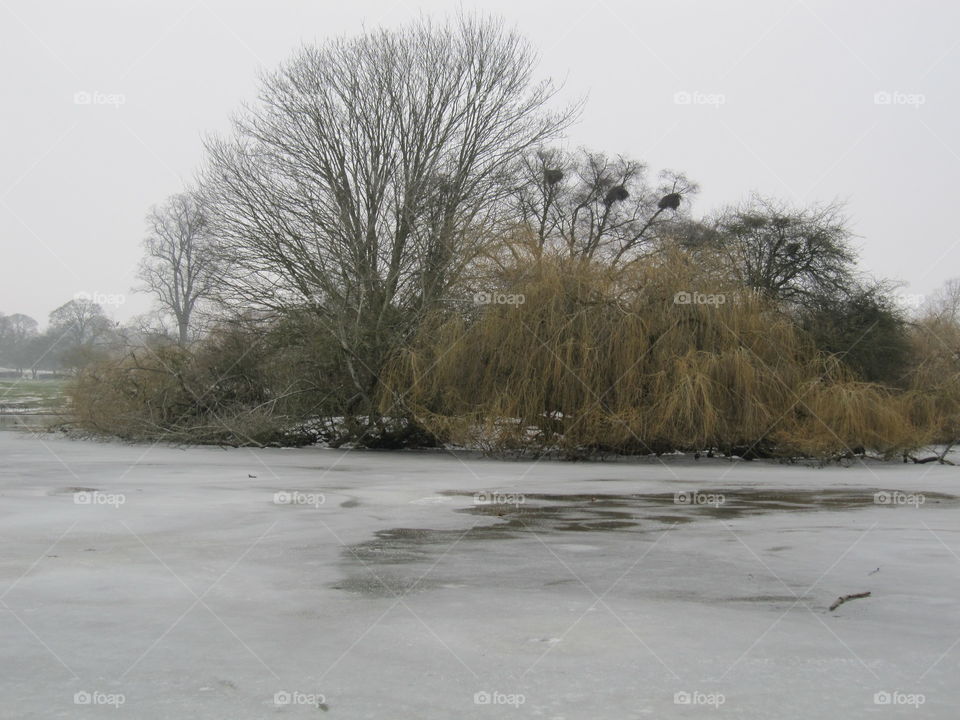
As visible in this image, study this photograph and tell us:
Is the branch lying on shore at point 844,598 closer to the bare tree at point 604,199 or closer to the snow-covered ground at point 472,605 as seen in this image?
the snow-covered ground at point 472,605

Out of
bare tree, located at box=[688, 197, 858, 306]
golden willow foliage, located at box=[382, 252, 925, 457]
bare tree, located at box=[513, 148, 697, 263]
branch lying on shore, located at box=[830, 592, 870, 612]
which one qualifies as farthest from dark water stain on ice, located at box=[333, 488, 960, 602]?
bare tree, located at box=[513, 148, 697, 263]

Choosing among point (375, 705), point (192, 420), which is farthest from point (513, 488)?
point (192, 420)

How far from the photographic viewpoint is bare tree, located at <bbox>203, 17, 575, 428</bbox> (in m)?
22.6

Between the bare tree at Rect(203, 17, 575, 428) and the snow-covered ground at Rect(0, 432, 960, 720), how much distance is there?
34.7ft

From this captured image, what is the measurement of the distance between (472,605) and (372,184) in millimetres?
22301

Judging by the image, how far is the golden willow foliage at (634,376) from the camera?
18125 millimetres

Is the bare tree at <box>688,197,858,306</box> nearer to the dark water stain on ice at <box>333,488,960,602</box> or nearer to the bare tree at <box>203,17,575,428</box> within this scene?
the bare tree at <box>203,17,575,428</box>

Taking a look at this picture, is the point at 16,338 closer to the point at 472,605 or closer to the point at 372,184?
the point at 372,184

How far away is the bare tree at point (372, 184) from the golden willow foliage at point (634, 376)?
194cm

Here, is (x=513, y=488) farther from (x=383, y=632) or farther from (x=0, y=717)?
(x=0, y=717)

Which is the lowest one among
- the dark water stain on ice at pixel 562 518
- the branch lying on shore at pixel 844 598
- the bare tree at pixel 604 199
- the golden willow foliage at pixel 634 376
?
the dark water stain on ice at pixel 562 518

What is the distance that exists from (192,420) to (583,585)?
16.7 meters

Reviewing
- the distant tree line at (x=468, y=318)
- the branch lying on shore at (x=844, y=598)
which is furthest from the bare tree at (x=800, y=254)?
the branch lying on shore at (x=844, y=598)

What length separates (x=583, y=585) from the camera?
6805mm
